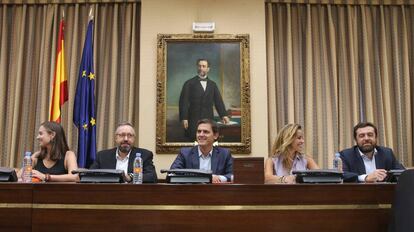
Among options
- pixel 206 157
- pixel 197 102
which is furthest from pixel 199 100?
pixel 206 157

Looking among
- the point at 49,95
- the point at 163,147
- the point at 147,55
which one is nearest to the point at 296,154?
the point at 163,147

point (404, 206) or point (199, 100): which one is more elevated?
point (199, 100)

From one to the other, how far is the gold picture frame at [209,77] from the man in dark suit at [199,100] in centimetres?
4

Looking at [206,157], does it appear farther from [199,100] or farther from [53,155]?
[199,100]

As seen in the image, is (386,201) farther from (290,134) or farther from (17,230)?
(17,230)

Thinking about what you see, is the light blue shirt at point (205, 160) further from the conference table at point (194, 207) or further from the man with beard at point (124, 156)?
the conference table at point (194, 207)

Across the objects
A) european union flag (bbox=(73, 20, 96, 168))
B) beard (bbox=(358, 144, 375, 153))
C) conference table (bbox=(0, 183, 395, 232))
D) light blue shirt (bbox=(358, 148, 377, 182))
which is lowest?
conference table (bbox=(0, 183, 395, 232))

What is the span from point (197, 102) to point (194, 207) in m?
2.54

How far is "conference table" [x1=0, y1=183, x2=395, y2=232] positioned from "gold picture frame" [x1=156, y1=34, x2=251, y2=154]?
91.7 inches

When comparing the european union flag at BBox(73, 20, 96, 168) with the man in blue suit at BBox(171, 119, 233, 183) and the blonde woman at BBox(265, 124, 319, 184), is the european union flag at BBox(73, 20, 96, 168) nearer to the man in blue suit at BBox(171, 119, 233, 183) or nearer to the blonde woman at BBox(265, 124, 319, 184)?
the man in blue suit at BBox(171, 119, 233, 183)

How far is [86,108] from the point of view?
473cm

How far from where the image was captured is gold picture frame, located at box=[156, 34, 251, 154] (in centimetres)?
488

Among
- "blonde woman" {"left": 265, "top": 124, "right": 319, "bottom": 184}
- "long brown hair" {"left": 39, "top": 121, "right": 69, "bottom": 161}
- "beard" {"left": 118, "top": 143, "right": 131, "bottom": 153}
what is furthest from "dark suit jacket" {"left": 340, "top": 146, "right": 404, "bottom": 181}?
"long brown hair" {"left": 39, "top": 121, "right": 69, "bottom": 161}

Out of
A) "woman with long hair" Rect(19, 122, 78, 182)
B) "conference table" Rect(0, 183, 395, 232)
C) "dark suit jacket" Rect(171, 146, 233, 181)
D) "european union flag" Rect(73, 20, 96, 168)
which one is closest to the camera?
"conference table" Rect(0, 183, 395, 232)
